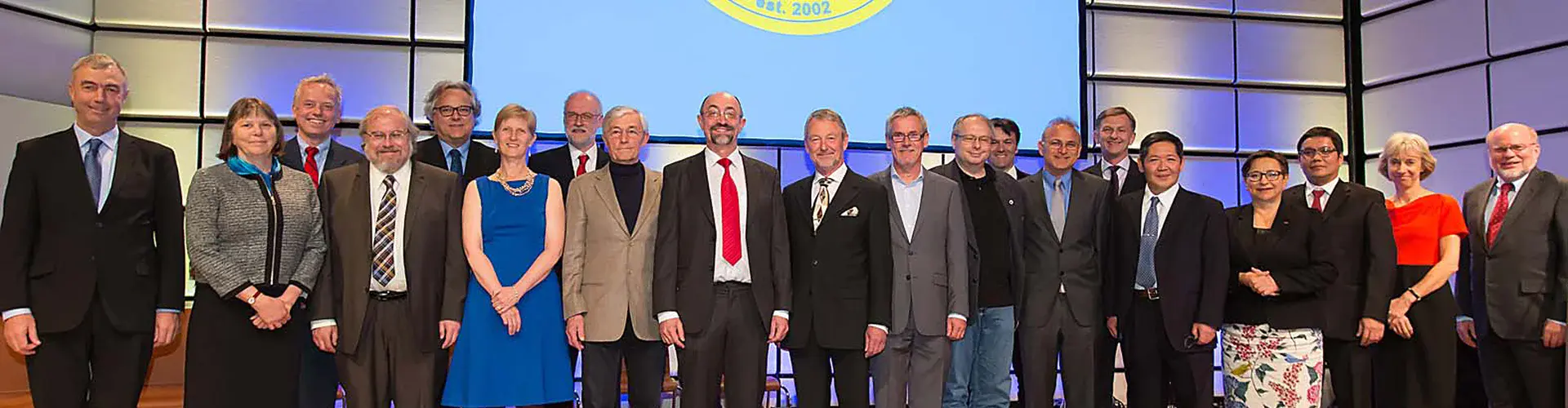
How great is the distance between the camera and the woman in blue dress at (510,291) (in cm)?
351

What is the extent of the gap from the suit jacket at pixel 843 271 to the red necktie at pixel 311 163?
1.80 m

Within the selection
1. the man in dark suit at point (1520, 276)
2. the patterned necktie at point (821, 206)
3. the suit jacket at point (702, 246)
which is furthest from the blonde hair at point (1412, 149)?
the suit jacket at point (702, 246)

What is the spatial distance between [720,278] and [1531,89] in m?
4.59

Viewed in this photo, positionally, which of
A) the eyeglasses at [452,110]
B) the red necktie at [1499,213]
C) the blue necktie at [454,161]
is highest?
the eyeglasses at [452,110]

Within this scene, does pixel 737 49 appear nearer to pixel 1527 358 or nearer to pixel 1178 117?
pixel 1178 117

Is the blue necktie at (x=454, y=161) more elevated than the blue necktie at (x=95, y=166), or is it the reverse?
the blue necktie at (x=454, y=161)

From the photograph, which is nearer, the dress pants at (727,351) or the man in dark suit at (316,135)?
the dress pants at (727,351)

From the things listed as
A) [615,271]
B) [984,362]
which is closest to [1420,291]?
[984,362]

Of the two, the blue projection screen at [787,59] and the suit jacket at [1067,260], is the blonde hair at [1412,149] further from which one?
the blue projection screen at [787,59]

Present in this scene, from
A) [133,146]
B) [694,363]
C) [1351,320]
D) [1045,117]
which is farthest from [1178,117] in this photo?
[133,146]

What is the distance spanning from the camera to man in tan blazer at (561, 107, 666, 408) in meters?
3.64

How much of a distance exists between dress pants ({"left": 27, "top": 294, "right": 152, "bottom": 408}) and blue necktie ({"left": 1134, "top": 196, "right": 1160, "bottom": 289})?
11.7 ft

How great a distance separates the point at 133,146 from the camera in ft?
11.4

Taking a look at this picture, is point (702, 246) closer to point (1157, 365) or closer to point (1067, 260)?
point (1067, 260)
